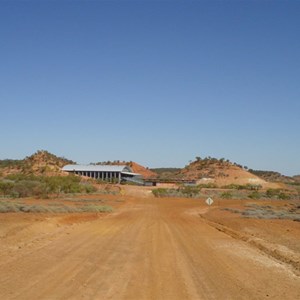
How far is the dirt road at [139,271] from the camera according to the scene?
11.0 metres

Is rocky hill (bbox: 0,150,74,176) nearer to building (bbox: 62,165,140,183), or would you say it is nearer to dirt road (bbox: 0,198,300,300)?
building (bbox: 62,165,140,183)

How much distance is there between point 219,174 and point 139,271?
128074 mm

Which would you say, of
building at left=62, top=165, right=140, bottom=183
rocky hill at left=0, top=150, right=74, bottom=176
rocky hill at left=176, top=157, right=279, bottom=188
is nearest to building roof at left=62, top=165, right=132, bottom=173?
building at left=62, top=165, right=140, bottom=183

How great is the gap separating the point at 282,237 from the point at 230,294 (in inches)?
649

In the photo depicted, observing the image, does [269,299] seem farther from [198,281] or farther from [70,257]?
[70,257]

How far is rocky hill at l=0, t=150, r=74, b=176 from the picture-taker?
126 m

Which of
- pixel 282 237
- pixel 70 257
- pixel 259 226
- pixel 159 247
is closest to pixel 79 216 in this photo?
pixel 259 226

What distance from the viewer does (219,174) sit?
140250 millimetres

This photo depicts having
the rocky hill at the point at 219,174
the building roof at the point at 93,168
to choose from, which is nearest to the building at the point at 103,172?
the building roof at the point at 93,168

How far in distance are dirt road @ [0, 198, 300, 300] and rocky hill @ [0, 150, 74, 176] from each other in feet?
338

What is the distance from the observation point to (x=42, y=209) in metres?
42.8

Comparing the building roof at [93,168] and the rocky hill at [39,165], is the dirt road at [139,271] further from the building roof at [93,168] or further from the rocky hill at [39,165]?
the building roof at [93,168]

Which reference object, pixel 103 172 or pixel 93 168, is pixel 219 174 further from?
pixel 93 168

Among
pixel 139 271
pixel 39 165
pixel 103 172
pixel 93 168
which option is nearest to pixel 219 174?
pixel 103 172
